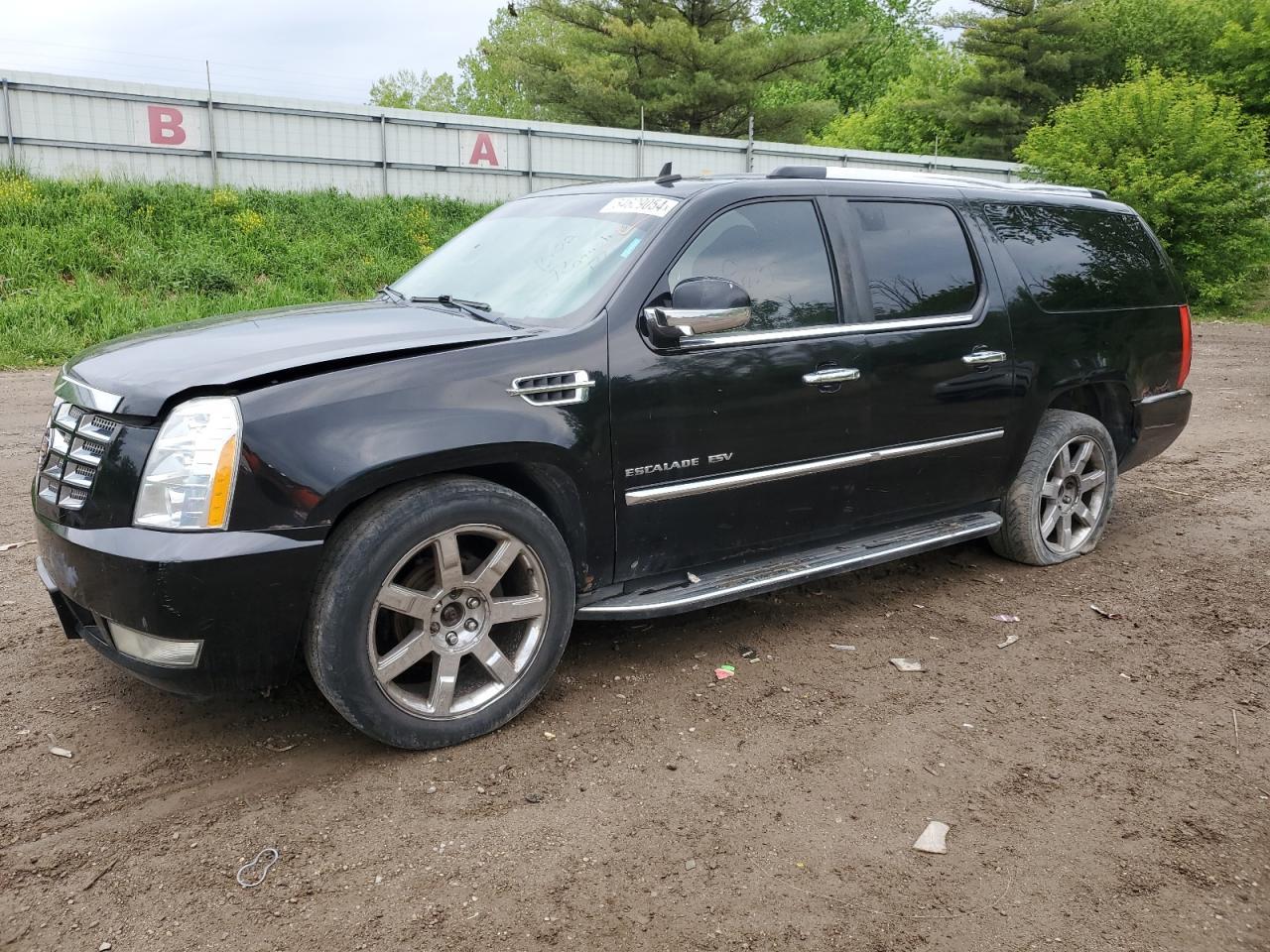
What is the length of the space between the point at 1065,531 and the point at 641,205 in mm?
2958

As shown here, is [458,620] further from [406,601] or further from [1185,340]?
[1185,340]

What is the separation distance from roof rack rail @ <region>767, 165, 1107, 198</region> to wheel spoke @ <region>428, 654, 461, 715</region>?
7.69 ft

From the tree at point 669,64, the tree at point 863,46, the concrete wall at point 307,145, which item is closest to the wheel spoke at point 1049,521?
the concrete wall at point 307,145

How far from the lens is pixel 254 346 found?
323 cm

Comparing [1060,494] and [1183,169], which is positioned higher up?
[1183,169]

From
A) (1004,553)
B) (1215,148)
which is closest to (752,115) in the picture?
(1215,148)

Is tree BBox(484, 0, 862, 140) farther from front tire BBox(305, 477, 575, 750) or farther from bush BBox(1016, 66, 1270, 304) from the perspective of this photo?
front tire BBox(305, 477, 575, 750)

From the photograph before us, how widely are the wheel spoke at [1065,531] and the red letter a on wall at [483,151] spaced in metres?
18.1

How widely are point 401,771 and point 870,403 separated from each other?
2339mm

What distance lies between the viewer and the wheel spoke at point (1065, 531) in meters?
5.32

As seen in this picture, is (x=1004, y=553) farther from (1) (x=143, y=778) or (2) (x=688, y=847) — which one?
(1) (x=143, y=778)

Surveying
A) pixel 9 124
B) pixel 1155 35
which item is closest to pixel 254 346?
pixel 9 124

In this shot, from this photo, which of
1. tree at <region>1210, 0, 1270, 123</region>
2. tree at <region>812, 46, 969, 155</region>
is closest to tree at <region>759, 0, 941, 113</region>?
tree at <region>812, 46, 969, 155</region>

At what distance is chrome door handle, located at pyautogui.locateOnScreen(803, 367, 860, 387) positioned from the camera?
3.95 meters
